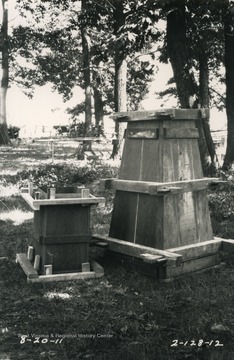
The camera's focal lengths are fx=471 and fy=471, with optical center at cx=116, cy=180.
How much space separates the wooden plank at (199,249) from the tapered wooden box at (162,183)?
0.27 ft

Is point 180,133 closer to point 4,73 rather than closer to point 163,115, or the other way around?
point 163,115

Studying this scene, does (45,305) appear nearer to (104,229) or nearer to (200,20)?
(104,229)

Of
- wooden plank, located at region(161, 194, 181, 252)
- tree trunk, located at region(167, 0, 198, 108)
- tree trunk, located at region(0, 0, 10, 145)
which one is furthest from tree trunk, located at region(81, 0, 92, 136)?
wooden plank, located at region(161, 194, 181, 252)

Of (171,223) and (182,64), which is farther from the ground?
(182,64)

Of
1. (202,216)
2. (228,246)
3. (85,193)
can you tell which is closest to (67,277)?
Result: (85,193)

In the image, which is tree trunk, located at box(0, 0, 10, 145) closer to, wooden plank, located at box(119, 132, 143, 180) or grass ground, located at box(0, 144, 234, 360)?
wooden plank, located at box(119, 132, 143, 180)

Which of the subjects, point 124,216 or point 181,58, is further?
point 181,58

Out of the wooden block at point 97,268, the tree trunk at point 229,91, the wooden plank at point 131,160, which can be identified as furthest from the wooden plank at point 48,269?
the tree trunk at point 229,91

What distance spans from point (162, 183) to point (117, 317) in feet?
5.36

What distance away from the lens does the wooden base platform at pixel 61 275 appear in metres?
4.96

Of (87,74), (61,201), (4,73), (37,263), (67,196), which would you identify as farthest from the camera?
(4,73)

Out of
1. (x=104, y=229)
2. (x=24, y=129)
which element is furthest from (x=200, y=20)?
(x=24, y=129)

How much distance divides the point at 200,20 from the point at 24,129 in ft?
128

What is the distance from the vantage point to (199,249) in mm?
5367
